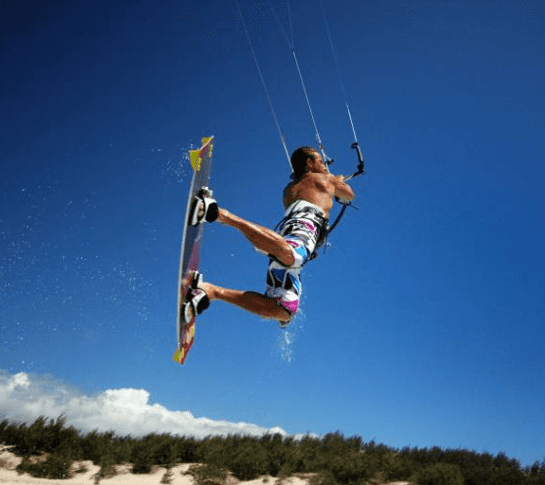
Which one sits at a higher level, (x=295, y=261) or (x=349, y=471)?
(x=295, y=261)

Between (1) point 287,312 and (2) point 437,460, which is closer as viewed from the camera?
(1) point 287,312

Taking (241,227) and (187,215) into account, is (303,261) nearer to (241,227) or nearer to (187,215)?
(241,227)

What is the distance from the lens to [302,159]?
6.65 meters

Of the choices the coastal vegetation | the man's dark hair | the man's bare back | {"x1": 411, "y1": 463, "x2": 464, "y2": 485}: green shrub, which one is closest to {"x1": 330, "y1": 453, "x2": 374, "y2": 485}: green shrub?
the coastal vegetation

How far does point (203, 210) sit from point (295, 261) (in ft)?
4.25

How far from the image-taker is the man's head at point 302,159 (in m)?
6.62

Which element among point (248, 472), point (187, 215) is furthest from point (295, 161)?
point (248, 472)

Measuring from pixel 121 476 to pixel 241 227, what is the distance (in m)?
6.66

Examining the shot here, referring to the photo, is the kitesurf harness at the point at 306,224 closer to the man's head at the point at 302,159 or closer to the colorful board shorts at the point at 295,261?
the colorful board shorts at the point at 295,261

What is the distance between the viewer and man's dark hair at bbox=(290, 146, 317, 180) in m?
6.64

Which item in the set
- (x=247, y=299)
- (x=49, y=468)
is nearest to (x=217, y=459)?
(x=49, y=468)

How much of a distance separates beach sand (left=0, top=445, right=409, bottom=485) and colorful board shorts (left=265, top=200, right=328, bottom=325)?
539 centimetres

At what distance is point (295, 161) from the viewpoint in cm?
672

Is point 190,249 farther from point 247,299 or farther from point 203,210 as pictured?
point 247,299
